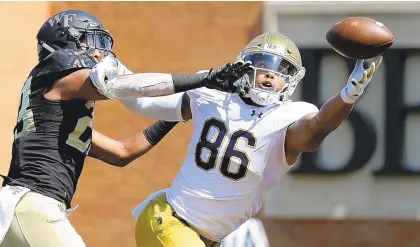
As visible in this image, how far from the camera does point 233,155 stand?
4.80 metres

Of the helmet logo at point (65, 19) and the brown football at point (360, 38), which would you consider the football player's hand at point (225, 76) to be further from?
the helmet logo at point (65, 19)

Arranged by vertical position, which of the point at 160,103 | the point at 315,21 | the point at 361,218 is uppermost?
the point at 160,103

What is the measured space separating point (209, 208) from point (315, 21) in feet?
11.1

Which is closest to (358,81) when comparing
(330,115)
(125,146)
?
(330,115)

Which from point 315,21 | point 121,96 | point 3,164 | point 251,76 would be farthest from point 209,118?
point 3,164

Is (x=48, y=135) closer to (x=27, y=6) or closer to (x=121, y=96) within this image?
(x=121, y=96)

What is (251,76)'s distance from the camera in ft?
16.1

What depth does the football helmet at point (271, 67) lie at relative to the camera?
16.0 feet

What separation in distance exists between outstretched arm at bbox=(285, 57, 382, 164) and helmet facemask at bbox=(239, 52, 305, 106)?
0.18m

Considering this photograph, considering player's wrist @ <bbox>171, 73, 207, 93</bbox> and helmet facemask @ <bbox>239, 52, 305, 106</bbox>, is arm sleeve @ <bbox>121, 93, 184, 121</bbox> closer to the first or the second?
helmet facemask @ <bbox>239, 52, 305, 106</bbox>

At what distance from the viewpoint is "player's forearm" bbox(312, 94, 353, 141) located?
4.50 m

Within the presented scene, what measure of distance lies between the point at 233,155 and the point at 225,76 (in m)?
0.50

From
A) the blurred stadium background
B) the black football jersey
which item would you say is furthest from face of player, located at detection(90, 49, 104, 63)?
the blurred stadium background

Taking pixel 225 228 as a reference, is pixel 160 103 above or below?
above
